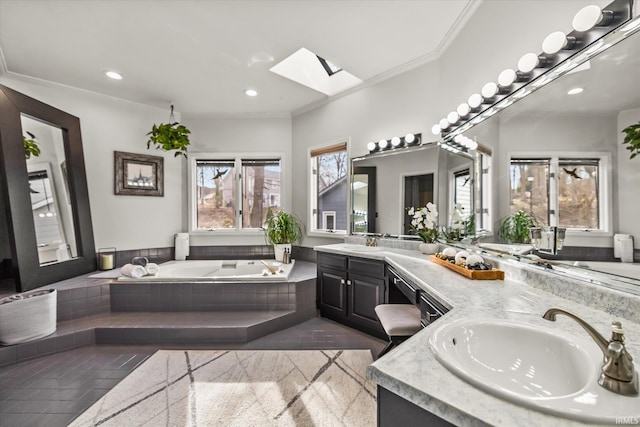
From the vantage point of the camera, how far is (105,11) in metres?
2.12

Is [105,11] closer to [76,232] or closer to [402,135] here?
[76,232]

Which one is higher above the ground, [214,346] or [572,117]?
[572,117]

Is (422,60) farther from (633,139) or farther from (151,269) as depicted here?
(151,269)

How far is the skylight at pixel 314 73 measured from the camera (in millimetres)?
3146

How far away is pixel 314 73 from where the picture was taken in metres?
3.47

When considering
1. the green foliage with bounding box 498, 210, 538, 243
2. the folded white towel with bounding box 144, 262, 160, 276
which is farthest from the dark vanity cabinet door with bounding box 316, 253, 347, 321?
the folded white towel with bounding box 144, 262, 160, 276

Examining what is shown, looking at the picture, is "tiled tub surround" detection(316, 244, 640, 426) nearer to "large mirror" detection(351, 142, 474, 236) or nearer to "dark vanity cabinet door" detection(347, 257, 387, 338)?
"dark vanity cabinet door" detection(347, 257, 387, 338)

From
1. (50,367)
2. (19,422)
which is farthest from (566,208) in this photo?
(50,367)

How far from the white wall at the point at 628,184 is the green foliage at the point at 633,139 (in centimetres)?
1

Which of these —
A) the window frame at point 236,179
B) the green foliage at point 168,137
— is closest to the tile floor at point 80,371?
the window frame at point 236,179

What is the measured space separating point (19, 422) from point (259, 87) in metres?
3.44

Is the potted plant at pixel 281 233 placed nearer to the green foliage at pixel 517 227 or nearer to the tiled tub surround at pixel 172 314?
the tiled tub surround at pixel 172 314

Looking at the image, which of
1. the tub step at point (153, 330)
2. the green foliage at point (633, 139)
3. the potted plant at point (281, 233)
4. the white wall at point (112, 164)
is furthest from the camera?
the potted plant at point (281, 233)

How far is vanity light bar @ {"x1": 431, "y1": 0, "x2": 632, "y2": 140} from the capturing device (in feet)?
3.59
